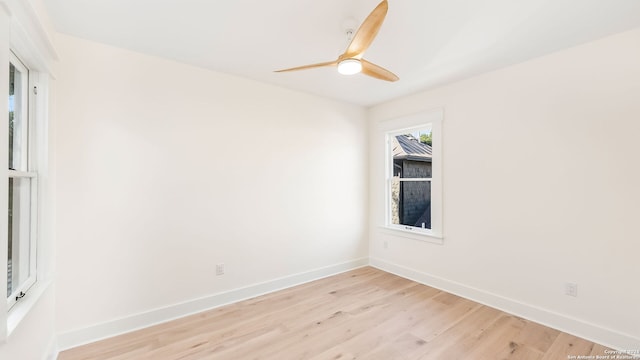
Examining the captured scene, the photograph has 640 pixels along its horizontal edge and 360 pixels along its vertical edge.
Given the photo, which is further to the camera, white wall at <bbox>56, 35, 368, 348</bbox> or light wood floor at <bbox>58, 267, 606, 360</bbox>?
white wall at <bbox>56, 35, 368, 348</bbox>

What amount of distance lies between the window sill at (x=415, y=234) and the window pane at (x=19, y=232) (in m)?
3.71

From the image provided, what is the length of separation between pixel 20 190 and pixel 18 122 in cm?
45

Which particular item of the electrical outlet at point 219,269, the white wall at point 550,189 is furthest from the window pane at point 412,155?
the electrical outlet at point 219,269

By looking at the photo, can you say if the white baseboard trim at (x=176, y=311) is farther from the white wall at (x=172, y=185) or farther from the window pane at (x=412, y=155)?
the window pane at (x=412, y=155)

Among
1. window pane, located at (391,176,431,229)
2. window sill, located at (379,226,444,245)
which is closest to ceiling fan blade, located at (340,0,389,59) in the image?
window pane, located at (391,176,431,229)

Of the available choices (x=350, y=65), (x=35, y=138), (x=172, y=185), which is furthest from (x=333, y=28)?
(x=35, y=138)

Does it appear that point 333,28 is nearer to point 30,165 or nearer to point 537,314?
point 30,165

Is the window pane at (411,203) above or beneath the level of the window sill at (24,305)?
above

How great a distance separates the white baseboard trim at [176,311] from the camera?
2.25 metres

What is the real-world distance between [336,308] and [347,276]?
0.98 m

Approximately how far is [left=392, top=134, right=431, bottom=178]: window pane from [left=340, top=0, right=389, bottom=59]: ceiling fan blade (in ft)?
7.15

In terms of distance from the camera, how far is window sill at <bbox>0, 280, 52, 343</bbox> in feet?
4.66

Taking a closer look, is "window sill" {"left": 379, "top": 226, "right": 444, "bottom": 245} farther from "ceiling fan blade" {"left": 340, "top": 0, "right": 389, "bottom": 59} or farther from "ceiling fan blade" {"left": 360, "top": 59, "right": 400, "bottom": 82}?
"ceiling fan blade" {"left": 340, "top": 0, "right": 389, "bottom": 59}

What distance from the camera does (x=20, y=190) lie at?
5.88 ft
